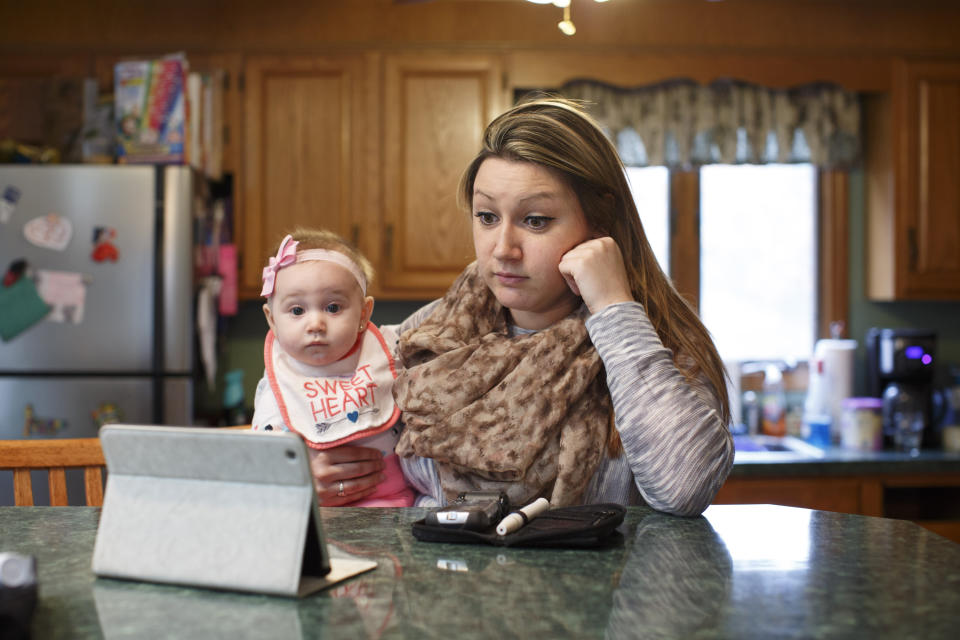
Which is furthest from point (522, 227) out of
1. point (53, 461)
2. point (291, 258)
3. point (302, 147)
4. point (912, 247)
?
point (912, 247)

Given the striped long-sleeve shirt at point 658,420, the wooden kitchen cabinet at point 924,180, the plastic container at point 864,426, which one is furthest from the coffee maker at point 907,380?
the striped long-sleeve shirt at point 658,420

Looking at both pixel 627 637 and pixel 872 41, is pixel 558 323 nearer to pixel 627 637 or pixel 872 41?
pixel 627 637

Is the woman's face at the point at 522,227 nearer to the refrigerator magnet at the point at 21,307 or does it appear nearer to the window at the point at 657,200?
the refrigerator magnet at the point at 21,307

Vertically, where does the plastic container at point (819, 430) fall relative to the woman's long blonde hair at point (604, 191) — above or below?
below

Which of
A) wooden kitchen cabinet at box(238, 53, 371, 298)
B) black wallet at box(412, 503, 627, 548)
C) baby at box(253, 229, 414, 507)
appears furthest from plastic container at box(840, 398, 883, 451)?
black wallet at box(412, 503, 627, 548)

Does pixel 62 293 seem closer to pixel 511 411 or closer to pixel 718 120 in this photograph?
pixel 511 411

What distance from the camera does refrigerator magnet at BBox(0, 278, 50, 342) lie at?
2803 millimetres

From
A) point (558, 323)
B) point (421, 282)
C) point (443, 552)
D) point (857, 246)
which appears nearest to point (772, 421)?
point (857, 246)

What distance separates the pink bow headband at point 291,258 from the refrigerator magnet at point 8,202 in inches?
71.5

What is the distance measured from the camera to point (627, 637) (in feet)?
2.26

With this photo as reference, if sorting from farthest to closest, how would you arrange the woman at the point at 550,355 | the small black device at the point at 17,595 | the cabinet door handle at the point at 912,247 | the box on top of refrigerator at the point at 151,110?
the cabinet door handle at the point at 912,247, the box on top of refrigerator at the point at 151,110, the woman at the point at 550,355, the small black device at the point at 17,595

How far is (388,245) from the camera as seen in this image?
3.23 m

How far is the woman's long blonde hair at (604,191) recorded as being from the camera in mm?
1328

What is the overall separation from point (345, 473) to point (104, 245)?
1.86 meters
